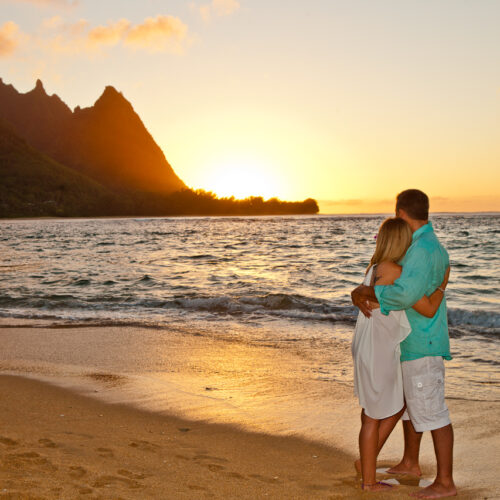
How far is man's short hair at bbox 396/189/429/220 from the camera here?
12.2ft

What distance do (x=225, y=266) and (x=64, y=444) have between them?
64.5ft

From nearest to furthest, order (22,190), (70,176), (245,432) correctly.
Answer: (245,432) → (22,190) → (70,176)

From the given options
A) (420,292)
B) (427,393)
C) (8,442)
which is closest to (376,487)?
(427,393)

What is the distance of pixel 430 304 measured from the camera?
363 cm

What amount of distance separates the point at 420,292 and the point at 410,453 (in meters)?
1.40

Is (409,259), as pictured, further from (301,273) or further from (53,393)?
(301,273)

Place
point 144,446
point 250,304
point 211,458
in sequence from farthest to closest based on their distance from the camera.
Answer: point 250,304 < point 144,446 < point 211,458

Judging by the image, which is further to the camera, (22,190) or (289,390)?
(22,190)

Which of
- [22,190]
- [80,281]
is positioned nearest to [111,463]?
[80,281]

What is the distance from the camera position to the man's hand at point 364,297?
362cm

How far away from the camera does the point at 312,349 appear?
8867 mm

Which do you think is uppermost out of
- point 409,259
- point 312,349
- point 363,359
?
point 409,259

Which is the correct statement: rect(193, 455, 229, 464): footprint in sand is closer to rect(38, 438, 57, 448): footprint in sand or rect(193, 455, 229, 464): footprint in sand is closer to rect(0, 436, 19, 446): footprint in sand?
rect(38, 438, 57, 448): footprint in sand

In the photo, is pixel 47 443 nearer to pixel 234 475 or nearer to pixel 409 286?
pixel 234 475
